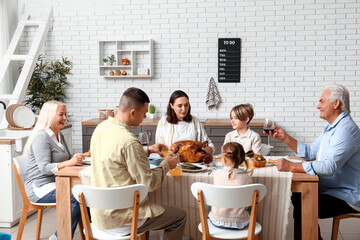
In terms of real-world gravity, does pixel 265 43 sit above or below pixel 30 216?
above

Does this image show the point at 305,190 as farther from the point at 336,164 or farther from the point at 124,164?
the point at 124,164

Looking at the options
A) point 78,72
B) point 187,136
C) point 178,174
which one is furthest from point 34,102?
point 178,174

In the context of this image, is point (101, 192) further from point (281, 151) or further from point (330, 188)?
point (281, 151)

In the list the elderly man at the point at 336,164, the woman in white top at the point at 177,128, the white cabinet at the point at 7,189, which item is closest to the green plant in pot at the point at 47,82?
the white cabinet at the point at 7,189

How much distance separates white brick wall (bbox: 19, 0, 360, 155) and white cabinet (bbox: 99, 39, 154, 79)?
12 centimetres

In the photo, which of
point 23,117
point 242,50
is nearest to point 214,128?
point 242,50

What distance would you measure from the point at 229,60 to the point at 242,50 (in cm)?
25

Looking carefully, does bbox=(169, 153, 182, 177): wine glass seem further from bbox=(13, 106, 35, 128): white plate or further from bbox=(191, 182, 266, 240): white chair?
bbox=(13, 106, 35, 128): white plate

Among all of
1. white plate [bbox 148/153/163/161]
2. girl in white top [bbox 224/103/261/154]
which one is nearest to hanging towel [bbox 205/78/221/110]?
girl in white top [bbox 224/103/261/154]

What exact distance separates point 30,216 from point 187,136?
1.97 m

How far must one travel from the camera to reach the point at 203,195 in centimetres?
274

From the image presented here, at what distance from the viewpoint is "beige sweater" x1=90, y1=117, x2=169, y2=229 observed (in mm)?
2730

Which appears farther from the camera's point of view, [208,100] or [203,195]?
[208,100]

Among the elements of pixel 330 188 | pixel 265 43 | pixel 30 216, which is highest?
pixel 265 43
